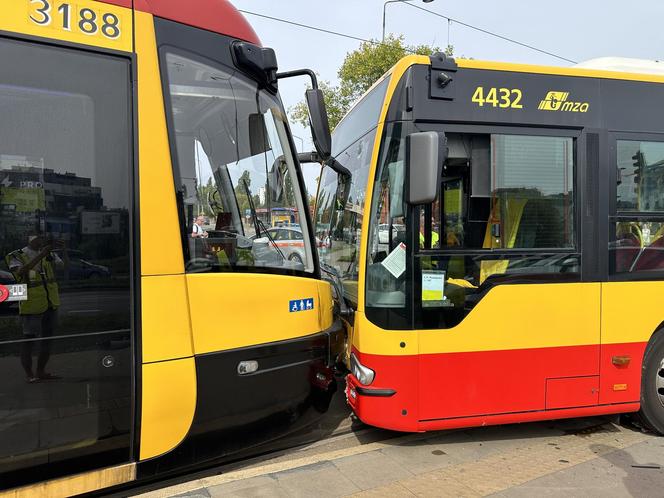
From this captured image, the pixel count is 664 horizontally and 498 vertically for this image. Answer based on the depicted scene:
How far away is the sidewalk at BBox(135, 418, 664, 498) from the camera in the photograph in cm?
314

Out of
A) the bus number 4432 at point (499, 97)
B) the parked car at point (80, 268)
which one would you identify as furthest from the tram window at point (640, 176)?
the parked car at point (80, 268)

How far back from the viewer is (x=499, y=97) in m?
3.57

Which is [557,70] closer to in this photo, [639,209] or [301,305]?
[639,209]

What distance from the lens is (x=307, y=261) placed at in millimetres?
3332

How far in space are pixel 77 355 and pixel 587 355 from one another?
3519mm

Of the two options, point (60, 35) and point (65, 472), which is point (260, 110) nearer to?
point (60, 35)

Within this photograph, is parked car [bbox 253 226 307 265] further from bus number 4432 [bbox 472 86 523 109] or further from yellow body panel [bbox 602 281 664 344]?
yellow body panel [bbox 602 281 664 344]

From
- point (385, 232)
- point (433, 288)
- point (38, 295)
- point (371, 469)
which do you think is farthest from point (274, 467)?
point (38, 295)

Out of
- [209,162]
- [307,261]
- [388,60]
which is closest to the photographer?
[209,162]

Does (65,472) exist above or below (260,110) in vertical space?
below

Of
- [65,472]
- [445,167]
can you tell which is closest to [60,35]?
[65,472]

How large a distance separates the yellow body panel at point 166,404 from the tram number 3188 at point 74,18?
70.3 inches

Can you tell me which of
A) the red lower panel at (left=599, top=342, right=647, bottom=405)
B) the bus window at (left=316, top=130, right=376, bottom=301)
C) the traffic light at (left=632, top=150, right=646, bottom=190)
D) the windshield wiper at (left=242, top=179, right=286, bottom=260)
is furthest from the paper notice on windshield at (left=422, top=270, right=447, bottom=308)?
the traffic light at (left=632, top=150, right=646, bottom=190)

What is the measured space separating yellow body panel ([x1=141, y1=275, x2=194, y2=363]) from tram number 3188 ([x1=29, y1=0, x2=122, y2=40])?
1.32m
